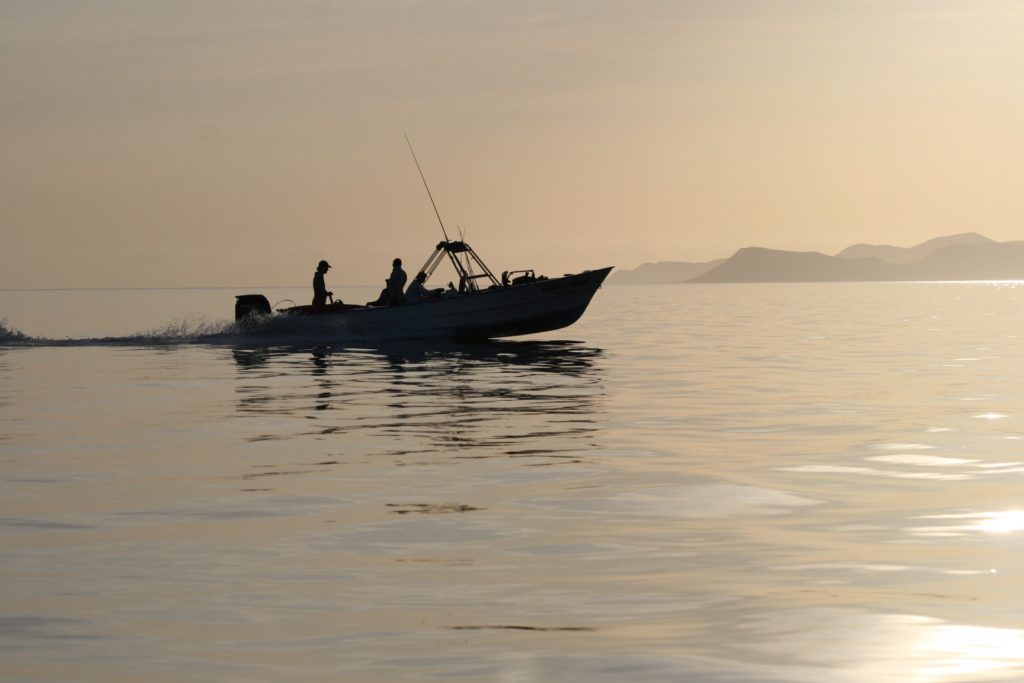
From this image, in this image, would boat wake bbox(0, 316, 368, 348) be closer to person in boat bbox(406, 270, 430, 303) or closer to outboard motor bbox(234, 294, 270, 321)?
outboard motor bbox(234, 294, 270, 321)

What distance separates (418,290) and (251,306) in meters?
7.75

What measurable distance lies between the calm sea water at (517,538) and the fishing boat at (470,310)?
16259 millimetres

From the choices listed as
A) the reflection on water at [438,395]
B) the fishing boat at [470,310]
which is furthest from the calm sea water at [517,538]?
the fishing boat at [470,310]

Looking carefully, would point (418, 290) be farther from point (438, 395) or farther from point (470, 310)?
point (438, 395)

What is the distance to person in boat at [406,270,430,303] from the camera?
39.5 meters

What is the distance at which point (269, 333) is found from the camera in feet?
144

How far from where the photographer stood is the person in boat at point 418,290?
39.5 meters

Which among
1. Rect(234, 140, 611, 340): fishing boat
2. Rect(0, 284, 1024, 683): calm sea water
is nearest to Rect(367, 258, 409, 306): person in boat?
Rect(234, 140, 611, 340): fishing boat

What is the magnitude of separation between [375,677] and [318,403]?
16154mm

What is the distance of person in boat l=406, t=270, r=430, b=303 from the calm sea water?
53.8 feet

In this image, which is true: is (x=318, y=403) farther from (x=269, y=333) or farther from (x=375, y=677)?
(x=269, y=333)

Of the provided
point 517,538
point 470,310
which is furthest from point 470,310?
point 517,538

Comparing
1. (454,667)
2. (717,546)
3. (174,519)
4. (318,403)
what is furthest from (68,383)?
(454,667)

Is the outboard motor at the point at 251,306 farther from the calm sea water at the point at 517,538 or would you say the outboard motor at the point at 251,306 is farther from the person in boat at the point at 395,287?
the calm sea water at the point at 517,538
